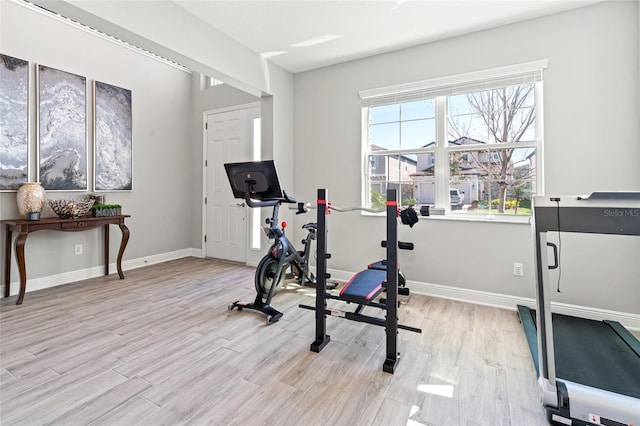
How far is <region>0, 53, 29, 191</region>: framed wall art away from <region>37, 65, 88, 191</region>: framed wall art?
0.45 feet

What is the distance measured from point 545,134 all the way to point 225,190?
14.7ft

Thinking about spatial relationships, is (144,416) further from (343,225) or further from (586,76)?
(586,76)

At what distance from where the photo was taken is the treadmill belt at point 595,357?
74.2 inches

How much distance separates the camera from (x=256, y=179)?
2.82 m

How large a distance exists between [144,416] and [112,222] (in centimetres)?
323

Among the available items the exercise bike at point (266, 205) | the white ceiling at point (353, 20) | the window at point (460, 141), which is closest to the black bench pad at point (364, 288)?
the exercise bike at point (266, 205)

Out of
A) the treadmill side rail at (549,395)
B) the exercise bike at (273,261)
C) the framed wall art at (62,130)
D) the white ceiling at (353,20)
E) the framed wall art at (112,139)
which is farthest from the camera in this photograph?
the framed wall art at (112,139)

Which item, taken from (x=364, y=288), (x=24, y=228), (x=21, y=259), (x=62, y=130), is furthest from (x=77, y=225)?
(x=364, y=288)

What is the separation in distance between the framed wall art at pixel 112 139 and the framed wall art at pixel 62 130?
6.2 inches

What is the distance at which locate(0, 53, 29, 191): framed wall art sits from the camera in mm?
3363

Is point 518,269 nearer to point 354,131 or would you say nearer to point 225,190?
point 354,131

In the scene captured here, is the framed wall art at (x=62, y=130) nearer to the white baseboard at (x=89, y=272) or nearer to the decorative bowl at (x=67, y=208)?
the decorative bowl at (x=67, y=208)

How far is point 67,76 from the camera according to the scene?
3.91m

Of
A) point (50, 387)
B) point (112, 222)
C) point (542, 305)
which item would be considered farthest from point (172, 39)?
point (542, 305)
